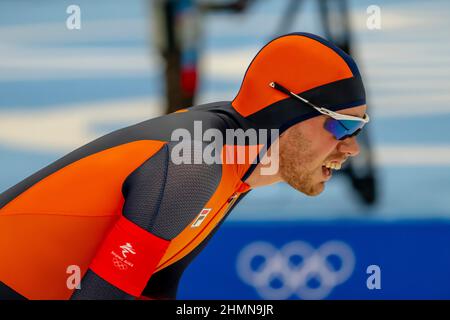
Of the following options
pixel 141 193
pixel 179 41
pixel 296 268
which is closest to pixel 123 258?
pixel 141 193

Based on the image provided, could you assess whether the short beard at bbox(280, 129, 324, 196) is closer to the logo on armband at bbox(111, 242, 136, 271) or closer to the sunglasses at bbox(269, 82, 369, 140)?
the sunglasses at bbox(269, 82, 369, 140)

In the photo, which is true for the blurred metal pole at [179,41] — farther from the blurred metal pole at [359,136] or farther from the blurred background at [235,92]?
the blurred metal pole at [359,136]

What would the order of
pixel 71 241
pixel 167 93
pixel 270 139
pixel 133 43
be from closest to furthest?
1. pixel 71 241
2. pixel 270 139
3. pixel 167 93
4. pixel 133 43

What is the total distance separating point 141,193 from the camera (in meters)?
1.98

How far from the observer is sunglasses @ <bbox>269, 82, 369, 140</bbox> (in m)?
2.34

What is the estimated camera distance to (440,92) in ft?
17.5

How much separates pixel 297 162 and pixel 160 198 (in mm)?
600

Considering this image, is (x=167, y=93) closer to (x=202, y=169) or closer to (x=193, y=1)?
(x=193, y=1)

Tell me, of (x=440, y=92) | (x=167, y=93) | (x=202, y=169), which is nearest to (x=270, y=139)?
(x=202, y=169)

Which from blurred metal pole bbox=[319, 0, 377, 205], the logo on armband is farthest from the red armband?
blurred metal pole bbox=[319, 0, 377, 205]

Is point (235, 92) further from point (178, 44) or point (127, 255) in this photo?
point (127, 255)

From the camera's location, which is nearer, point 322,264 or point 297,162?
point 297,162
